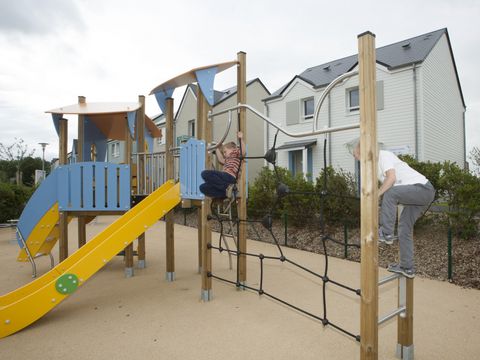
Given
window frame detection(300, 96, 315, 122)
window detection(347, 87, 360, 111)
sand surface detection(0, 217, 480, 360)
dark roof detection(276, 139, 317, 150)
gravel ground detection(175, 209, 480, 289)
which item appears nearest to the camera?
sand surface detection(0, 217, 480, 360)

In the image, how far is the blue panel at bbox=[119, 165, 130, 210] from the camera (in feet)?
17.1

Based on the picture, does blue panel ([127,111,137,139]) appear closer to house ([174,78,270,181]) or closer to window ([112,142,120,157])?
house ([174,78,270,181])

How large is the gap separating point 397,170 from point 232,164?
2157 mm

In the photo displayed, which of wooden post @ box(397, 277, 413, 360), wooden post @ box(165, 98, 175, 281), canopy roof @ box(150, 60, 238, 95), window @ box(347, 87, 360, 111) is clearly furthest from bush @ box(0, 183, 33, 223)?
wooden post @ box(397, 277, 413, 360)

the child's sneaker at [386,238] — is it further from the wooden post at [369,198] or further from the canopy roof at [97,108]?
the canopy roof at [97,108]

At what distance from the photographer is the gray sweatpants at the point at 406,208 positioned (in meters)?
2.76

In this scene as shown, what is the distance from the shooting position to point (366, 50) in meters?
2.22

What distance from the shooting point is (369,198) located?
7.27ft

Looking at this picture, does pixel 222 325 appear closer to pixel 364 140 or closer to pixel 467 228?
pixel 364 140

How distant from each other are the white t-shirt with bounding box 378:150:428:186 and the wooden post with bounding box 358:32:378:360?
60cm

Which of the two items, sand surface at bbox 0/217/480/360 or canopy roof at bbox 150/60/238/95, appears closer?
sand surface at bbox 0/217/480/360

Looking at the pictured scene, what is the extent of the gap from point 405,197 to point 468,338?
158cm

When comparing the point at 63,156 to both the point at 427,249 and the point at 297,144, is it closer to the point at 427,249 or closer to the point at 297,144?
the point at 427,249

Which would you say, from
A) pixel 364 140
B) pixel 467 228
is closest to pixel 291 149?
pixel 467 228
